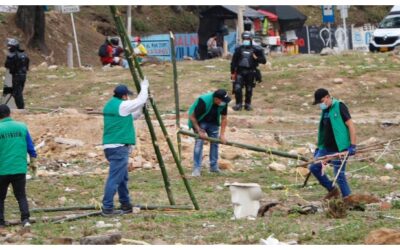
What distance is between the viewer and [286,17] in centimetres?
4931

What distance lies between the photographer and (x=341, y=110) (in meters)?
13.4

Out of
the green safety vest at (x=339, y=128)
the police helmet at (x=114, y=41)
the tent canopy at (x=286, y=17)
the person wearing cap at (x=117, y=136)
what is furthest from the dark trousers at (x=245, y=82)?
the tent canopy at (x=286, y=17)

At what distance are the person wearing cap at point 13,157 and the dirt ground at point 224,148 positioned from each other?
0.46 m

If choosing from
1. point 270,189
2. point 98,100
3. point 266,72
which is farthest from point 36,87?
point 270,189

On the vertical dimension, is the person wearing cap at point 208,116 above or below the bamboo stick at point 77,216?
above

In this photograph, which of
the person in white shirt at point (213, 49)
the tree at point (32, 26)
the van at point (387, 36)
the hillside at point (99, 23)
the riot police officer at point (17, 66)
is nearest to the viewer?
the riot police officer at point (17, 66)

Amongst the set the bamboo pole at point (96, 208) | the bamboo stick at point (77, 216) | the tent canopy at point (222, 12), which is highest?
the tent canopy at point (222, 12)

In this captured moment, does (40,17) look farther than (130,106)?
Yes

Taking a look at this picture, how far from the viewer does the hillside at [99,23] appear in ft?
137

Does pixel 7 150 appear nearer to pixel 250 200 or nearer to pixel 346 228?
pixel 250 200

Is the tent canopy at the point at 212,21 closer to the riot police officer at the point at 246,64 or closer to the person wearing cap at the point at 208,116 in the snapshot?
the riot police officer at the point at 246,64

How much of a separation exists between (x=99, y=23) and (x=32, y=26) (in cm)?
847

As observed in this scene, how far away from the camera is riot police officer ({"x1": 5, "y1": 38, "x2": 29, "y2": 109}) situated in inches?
920

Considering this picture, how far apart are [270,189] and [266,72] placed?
14864mm
